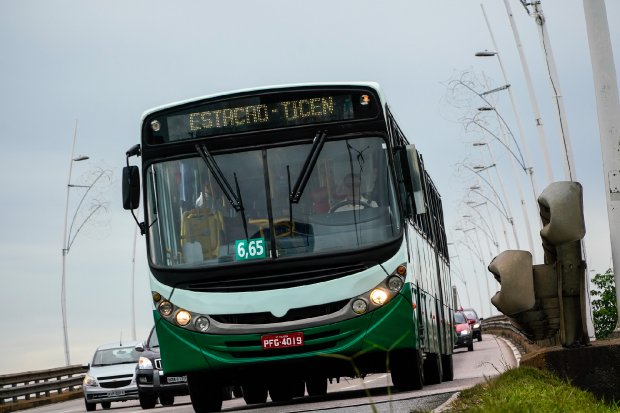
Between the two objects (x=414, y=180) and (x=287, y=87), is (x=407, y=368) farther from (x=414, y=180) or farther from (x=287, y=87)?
(x=287, y=87)

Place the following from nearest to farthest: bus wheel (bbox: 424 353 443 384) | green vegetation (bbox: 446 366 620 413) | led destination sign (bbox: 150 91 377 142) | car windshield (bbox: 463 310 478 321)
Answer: green vegetation (bbox: 446 366 620 413), led destination sign (bbox: 150 91 377 142), bus wheel (bbox: 424 353 443 384), car windshield (bbox: 463 310 478 321)

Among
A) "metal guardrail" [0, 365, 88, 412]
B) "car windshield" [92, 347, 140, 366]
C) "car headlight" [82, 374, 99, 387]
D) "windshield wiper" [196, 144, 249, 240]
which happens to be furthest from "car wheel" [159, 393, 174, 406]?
"windshield wiper" [196, 144, 249, 240]

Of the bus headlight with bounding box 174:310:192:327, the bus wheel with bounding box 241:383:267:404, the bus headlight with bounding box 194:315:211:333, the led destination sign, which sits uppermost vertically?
the led destination sign

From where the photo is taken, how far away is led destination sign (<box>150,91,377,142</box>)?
16016 millimetres

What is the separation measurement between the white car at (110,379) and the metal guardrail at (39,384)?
4.95 metres

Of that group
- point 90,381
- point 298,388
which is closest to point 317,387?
point 298,388

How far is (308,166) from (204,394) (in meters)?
3.46

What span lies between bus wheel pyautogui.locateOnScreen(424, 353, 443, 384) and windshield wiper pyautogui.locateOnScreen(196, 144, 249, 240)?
7.15 meters

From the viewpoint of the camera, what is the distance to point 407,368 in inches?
681

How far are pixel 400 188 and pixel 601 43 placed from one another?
373cm

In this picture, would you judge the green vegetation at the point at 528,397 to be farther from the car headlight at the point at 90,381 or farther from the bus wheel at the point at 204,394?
the car headlight at the point at 90,381

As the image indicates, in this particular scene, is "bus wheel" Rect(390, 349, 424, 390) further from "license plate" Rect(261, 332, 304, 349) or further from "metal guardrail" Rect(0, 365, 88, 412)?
"metal guardrail" Rect(0, 365, 88, 412)

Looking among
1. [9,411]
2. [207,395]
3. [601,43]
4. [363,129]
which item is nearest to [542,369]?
[601,43]

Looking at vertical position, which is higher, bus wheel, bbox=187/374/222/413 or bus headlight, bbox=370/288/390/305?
bus headlight, bbox=370/288/390/305
